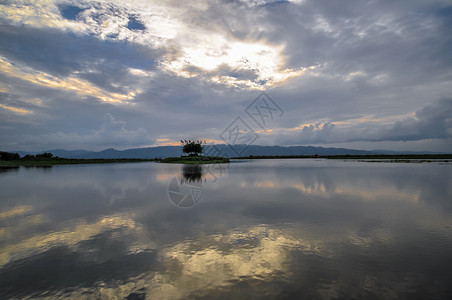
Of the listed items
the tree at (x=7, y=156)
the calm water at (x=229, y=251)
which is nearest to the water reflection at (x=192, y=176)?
the calm water at (x=229, y=251)

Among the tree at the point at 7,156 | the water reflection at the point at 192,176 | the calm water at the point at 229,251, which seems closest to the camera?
the calm water at the point at 229,251

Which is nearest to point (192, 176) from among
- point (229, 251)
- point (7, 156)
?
point (229, 251)

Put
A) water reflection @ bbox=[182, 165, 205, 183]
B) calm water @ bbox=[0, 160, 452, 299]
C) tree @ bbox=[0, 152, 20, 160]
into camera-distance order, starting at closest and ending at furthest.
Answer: calm water @ bbox=[0, 160, 452, 299]
water reflection @ bbox=[182, 165, 205, 183]
tree @ bbox=[0, 152, 20, 160]

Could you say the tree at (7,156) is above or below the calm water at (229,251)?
above

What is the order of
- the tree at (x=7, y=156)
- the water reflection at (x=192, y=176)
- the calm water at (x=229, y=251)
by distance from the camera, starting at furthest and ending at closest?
the tree at (x=7, y=156), the water reflection at (x=192, y=176), the calm water at (x=229, y=251)

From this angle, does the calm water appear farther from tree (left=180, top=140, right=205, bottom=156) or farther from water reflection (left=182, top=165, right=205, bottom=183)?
tree (left=180, top=140, right=205, bottom=156)

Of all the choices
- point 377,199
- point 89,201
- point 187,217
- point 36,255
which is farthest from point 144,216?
point 377,199

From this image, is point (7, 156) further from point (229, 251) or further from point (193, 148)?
point (229, 251)

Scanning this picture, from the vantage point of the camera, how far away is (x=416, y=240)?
1291cm

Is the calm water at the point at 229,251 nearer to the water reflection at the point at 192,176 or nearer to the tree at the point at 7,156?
the water reflection at the point at 192,176

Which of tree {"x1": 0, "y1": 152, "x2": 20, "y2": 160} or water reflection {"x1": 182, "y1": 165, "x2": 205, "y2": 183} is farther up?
tree {"x1": 0, "y1": 152, "x2": 20, "y2": 160}

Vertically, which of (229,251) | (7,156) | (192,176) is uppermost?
(7,156)

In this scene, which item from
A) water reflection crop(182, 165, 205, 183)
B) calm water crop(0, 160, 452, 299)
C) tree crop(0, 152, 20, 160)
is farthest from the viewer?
tree crop(0, 152, 20, 160)

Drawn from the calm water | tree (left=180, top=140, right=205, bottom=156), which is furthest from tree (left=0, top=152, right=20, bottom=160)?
the calm water
